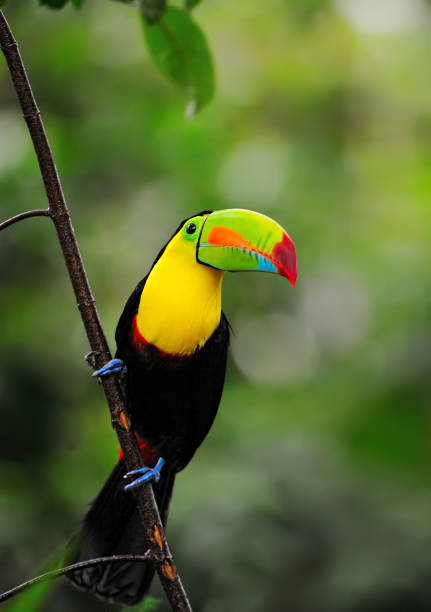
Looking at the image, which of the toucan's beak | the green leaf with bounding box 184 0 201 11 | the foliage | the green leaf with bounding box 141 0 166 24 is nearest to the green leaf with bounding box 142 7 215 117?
the foliage

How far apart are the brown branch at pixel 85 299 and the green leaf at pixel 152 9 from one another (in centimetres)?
32

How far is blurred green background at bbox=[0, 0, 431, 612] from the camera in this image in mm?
4230

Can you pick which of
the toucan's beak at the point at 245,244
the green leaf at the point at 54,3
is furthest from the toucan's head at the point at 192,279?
the green leaf at the point at 54,3

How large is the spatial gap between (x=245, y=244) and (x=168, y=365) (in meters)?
0.49

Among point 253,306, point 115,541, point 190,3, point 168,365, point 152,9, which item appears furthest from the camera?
point 253,306

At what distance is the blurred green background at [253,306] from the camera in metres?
4.23

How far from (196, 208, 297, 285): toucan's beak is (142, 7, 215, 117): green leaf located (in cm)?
37

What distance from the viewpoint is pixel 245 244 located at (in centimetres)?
200

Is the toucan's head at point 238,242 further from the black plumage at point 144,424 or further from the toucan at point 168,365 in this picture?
the black plumage at point 144,424

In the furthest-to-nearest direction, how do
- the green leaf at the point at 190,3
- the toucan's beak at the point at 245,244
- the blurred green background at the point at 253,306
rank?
the blurred green background at the point at 253,306 < the toucan's beak at the point at 245,244 < the green leaf at the point at 190,3

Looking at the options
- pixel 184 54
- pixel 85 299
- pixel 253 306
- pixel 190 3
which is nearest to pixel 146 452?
pixel 85 299

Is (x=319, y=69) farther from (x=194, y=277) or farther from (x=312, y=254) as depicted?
(x=194, y=277)

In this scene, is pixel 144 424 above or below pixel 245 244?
below

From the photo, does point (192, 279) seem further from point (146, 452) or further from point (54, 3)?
point (54, 3)
